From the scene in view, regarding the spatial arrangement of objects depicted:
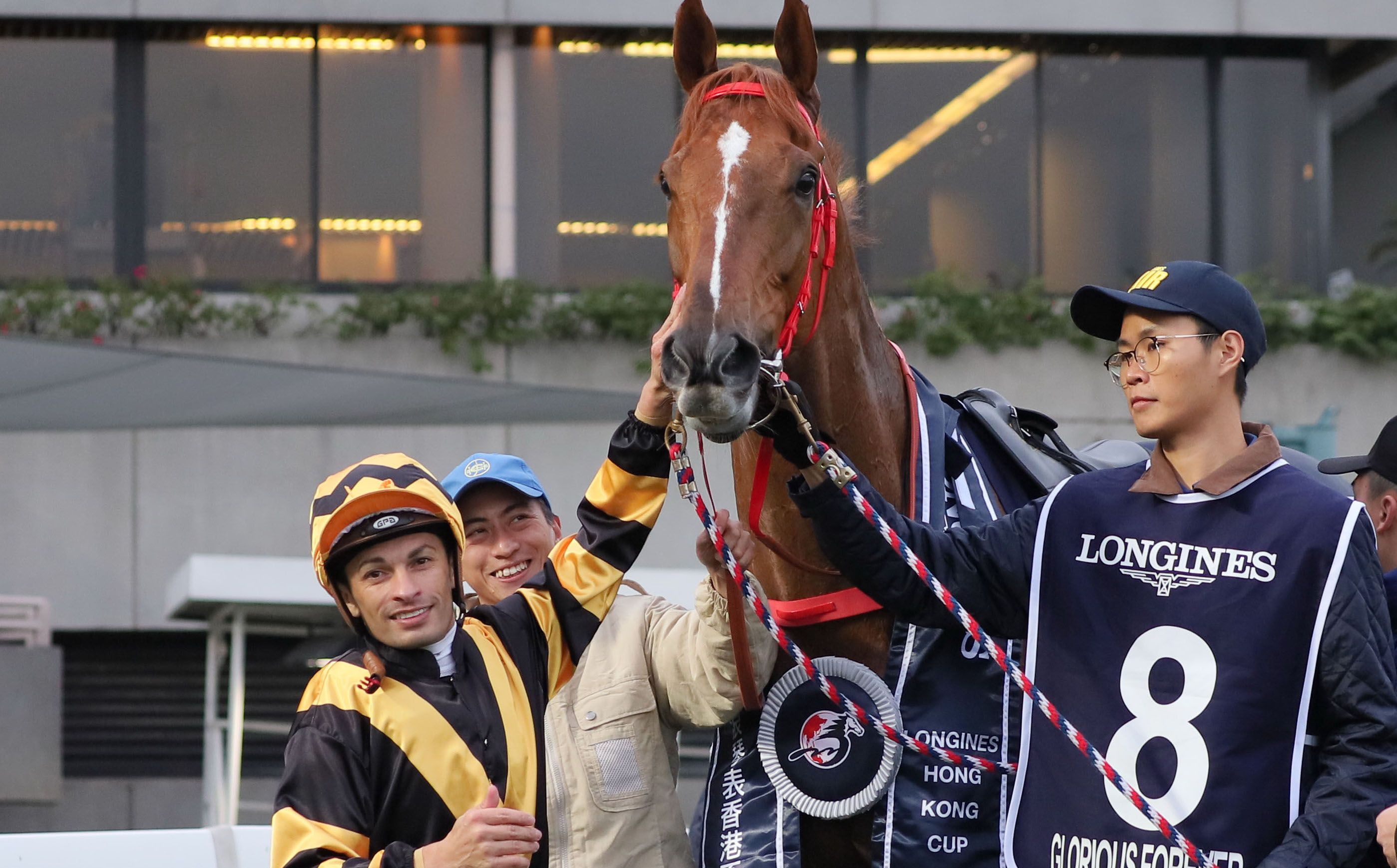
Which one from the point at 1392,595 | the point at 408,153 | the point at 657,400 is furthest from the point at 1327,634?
the point at 408,153

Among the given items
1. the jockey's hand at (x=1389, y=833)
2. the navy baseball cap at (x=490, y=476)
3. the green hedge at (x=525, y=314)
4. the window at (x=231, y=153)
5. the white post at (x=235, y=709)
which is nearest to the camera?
the jockey's hand at (x=1389, y=833)

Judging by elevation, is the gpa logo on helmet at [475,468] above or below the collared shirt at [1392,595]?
above

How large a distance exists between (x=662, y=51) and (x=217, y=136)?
10.6ft

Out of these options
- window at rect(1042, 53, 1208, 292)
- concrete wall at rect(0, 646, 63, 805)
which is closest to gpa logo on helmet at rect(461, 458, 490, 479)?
concrete wall at rect(0, 646, 63, 805)

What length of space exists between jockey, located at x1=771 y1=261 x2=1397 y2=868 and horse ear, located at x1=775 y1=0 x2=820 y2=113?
0.63 meters

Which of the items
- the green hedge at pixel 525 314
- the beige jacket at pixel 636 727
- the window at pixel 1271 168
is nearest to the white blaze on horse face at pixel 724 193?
the beige jacket at pixel 636 727

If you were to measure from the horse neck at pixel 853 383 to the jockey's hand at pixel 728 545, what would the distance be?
276 millimetres

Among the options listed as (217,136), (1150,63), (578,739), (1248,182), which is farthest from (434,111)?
(578,739)

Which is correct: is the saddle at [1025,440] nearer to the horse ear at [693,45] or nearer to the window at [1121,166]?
the horse ear at [693,45]

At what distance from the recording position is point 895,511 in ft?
8.32

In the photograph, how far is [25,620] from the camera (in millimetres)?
9609

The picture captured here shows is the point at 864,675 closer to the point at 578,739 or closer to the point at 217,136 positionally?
the point at 578,739

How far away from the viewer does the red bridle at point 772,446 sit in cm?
256

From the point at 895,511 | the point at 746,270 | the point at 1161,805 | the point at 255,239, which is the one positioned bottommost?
the point at 1161,805
